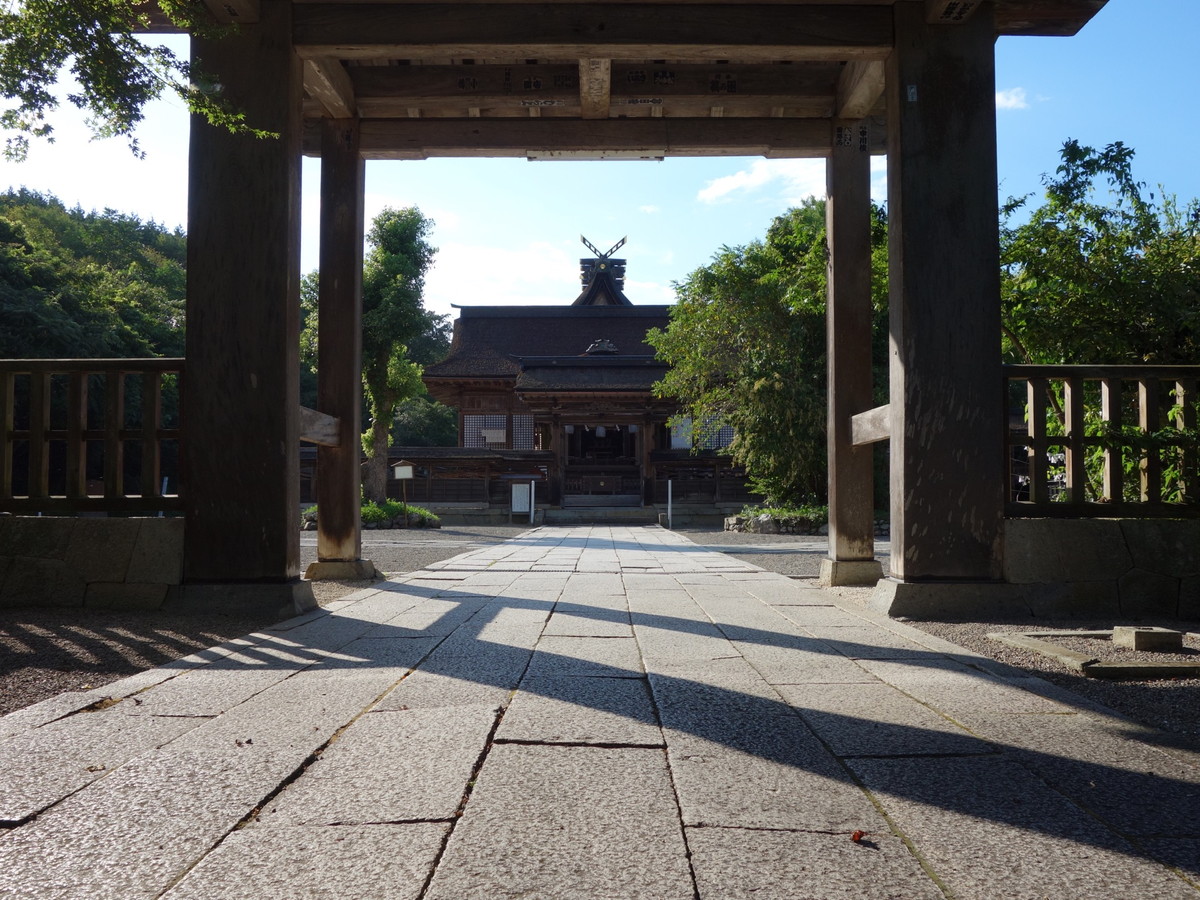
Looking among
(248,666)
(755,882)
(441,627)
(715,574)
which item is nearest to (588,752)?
(755,882)

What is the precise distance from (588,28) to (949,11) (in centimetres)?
201

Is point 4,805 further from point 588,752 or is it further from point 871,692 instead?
point 871,692

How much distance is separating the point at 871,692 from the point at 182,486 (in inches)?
146

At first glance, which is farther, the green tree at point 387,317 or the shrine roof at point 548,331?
the shrine roof at point 548,331

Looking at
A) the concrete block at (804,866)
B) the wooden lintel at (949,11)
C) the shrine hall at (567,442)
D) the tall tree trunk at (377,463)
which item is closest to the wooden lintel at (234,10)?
the wooden lintel at (949,11)

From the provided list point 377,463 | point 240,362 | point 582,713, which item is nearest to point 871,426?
point 582,713

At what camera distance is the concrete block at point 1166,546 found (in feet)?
15.3

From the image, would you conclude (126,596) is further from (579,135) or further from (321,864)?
(579,135)

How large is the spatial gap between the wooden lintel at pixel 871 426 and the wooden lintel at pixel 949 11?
7.12 ft

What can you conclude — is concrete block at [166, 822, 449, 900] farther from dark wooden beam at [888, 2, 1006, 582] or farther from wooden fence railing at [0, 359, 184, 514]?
dark wooden beam at [888, 2, 1006, 582]

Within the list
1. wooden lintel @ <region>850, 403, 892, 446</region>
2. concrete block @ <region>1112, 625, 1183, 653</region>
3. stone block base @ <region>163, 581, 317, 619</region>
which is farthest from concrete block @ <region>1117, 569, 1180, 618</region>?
stone block base @ <region>163, 581, 317, 619</region>

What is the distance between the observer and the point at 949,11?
4609mm

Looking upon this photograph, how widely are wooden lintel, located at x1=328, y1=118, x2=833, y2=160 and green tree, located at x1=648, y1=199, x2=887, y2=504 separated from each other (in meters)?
9.79

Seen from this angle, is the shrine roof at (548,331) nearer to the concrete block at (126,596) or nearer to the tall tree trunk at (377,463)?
the tall tree trunk at (377,463)
